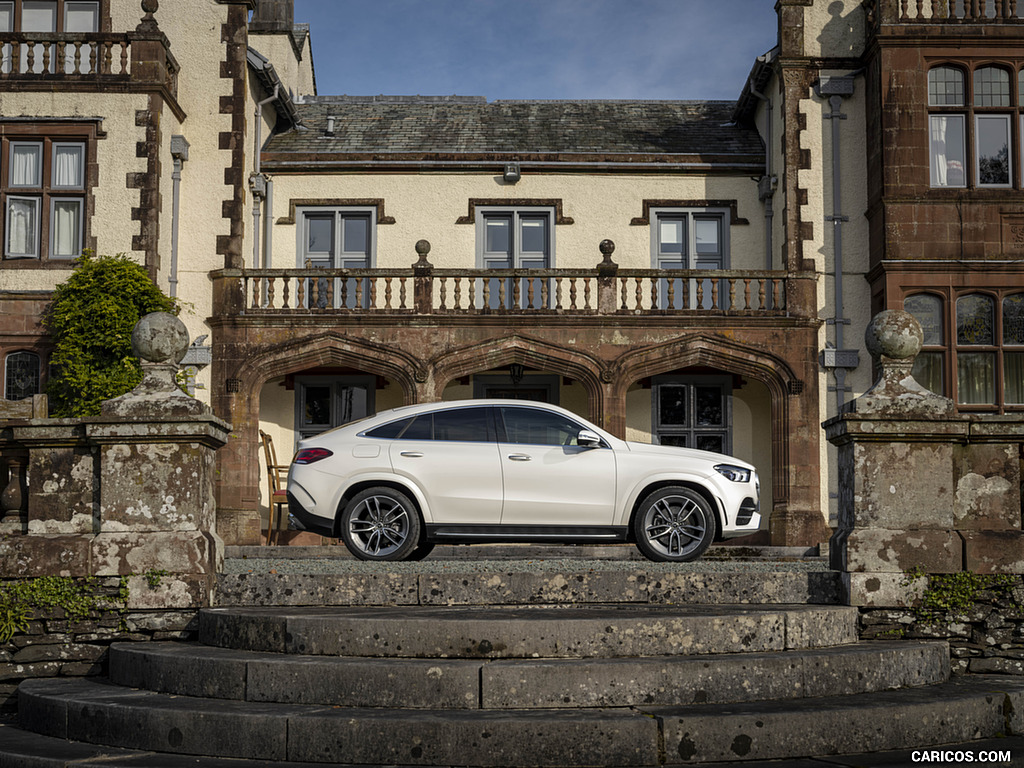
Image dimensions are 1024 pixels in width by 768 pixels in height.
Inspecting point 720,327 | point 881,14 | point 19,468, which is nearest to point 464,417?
point 19,468

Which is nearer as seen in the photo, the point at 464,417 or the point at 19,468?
the point at 19,468

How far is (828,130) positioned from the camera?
18.8 metres

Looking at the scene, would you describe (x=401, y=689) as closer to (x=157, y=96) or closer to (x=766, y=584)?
(x=766, y=584)

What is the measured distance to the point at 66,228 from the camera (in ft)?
60.4

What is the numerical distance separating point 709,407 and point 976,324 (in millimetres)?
4763

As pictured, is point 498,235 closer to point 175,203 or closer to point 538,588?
point 175,203

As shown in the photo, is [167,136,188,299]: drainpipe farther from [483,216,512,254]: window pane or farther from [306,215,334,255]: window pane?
[483,216,512,254]: window pane

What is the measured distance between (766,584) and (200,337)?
1303 cm

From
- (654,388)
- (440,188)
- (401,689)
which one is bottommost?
(401,689)

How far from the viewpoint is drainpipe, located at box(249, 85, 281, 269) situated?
19.8m

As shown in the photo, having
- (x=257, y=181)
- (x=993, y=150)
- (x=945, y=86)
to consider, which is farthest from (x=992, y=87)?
(x=257, y=181)

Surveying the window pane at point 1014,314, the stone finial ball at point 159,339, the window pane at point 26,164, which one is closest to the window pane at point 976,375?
the window pane at point 1014,314

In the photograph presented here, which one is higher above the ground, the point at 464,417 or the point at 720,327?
the point at 720,327

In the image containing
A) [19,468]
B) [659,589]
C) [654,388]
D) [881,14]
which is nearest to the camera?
[659,589]
